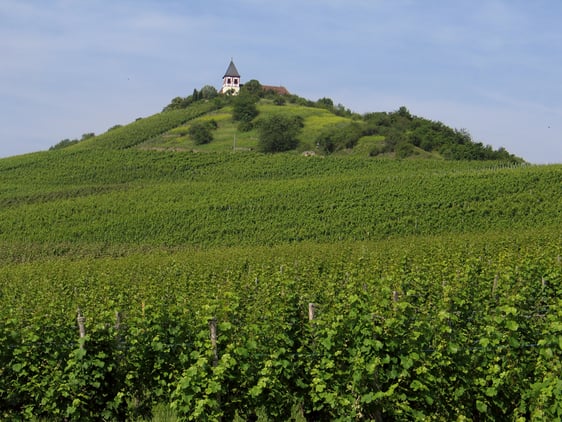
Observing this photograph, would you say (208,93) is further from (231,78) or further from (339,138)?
(339,138)

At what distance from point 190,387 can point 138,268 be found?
1755 cm

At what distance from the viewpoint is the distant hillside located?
71188mm

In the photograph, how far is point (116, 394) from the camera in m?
8.78

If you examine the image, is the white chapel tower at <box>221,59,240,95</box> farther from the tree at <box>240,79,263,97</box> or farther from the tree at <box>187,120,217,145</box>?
the tree at <box>187,120,217,145</box>

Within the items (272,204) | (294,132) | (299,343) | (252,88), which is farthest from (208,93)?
(299,343)

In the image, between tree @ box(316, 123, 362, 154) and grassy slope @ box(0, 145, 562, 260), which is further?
tree @ box(316, 123, 362, 154)

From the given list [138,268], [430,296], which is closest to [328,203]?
[138,268]

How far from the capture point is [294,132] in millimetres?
79312

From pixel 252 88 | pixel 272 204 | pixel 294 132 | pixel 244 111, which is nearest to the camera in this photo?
pixel 272 204

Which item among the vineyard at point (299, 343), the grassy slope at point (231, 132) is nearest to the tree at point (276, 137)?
the grassy slope at point (231, 132)

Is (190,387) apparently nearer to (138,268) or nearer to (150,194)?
(138,268)

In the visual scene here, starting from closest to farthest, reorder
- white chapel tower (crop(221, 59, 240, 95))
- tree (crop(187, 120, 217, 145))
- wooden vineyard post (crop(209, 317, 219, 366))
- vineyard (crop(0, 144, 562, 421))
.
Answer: vineyard (crop(0, 144, 562, 421)) < wooden vineyard post (crop(209, 317, 219, 366)) < tree (crop(187, 120, 217, 145)) < white chapel tower (crop(221, 59, 240, 95))

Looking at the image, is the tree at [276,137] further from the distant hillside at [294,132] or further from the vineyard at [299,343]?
the vineyard at [299,343]

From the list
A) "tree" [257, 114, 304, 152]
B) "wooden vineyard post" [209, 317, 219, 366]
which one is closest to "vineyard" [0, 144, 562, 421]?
"wooden vineyard post" [209, 317, 219, 366]
